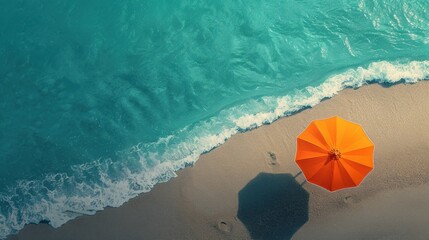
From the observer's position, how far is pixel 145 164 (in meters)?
11.5

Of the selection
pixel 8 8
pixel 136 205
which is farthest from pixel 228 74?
pixel 8 8

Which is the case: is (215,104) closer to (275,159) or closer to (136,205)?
(275,159)

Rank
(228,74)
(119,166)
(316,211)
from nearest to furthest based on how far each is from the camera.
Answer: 1. (316,211)
2. (119,166)
3. (228,74)

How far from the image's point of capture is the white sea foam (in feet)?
36.5

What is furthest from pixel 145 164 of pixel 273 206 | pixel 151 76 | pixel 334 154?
pixel 334 154

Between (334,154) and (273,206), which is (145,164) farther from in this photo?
(334,154)

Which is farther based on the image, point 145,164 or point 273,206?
point 145,164

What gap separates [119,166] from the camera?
11570mm

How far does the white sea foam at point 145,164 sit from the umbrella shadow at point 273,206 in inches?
61.2

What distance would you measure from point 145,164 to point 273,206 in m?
3.59

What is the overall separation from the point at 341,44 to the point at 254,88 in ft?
9.70

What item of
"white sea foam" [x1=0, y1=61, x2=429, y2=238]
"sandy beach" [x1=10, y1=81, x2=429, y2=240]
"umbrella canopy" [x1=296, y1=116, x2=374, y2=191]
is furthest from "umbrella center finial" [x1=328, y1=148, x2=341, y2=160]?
"white sea foam" [x1=0, y1=61, x2=429, y2=238]

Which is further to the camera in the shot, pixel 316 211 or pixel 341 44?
pixel 341 44

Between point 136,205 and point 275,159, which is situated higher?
point 275,159
